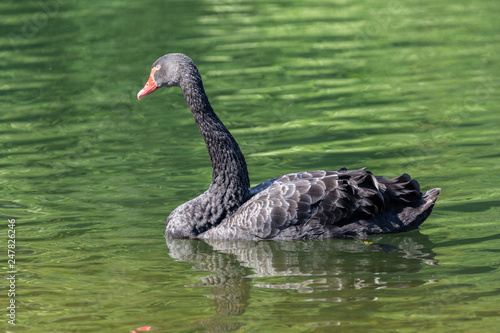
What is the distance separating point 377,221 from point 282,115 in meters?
5.42

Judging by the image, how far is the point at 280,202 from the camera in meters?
8.50

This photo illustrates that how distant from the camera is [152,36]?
21.0 m

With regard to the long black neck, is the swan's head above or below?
above

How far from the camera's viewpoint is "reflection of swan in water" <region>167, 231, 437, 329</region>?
23.8 ft

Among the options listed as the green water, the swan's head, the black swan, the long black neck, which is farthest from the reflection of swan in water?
the swan's head

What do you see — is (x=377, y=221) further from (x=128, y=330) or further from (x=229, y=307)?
(x=128, y=330)

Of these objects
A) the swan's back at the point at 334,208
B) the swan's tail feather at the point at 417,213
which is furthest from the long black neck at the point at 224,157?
the swan's tail feather at the point at 417,213

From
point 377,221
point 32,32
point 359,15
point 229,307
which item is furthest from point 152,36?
point 229,307

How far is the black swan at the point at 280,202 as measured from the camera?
27.8 feet

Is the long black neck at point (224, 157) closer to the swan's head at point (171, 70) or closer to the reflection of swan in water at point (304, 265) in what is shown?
the swan's head at point (171, 70)

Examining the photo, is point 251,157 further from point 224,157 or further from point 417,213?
point 417,213

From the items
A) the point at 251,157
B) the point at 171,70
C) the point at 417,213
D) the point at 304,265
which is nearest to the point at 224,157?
the point at 171,70

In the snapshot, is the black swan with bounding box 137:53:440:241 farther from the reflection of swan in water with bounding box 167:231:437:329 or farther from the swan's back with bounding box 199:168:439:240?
the reflection of swan in water with bounding box 167:231:437:329

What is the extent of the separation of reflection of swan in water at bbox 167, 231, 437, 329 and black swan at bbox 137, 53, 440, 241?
0.14 meters
